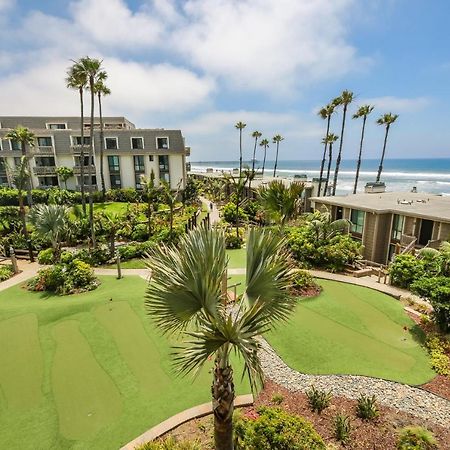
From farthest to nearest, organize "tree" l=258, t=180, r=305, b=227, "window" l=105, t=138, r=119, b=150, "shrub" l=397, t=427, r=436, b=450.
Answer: "window" l=105, t=138, r=119, b=150, "tree" l=258, t=180, r=305, b=227, "shrub" l=397, t=427, r=436, b=450

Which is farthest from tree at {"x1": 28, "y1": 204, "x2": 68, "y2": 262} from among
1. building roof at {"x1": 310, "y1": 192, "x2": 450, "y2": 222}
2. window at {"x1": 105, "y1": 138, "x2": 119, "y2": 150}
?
window at {"x1": 105, "y1": 138, "x2": 119, "y2": 150}

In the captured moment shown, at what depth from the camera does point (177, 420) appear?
22.0ft

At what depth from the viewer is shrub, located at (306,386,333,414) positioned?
23.5ft

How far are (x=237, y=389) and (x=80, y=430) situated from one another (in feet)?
12.2

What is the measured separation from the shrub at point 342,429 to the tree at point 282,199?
8.17 metres

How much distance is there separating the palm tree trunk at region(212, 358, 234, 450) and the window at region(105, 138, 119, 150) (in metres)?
40.5

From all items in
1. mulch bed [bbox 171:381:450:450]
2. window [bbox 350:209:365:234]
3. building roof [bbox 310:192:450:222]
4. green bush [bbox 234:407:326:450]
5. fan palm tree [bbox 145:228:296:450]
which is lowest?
mulch bed [bbox 171:381:450:450]

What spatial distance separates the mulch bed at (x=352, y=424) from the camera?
624 cm

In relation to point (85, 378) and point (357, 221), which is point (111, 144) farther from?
point (85, 378)

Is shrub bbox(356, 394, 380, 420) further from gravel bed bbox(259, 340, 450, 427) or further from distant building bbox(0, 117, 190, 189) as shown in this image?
distant building bbox(0, 117, 190, 189)

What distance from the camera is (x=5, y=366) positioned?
8688mm

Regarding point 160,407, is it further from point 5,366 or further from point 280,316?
point 5,366

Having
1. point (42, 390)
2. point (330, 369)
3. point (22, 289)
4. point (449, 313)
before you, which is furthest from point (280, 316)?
point (22, 289)

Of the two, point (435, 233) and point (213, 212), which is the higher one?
point (435, 233)
